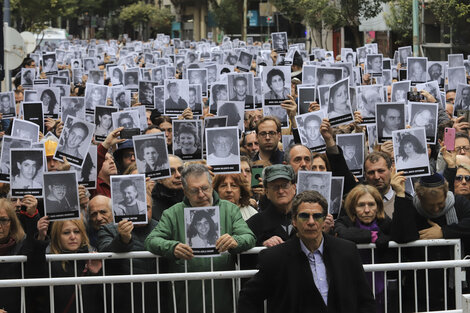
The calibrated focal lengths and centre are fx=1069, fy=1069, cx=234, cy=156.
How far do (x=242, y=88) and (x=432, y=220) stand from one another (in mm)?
6895

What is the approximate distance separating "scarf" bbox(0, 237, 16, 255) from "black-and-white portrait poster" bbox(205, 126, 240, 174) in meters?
1.91

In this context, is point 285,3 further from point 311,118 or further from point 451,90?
point 311,118

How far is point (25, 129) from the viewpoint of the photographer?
1033 centimetres

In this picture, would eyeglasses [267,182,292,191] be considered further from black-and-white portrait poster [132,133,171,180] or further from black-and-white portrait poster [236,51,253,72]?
black-and-white portrait poster [236,51,253,72]

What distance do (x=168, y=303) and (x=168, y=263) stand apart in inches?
10.8

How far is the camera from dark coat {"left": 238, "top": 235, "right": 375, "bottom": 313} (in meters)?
5.71

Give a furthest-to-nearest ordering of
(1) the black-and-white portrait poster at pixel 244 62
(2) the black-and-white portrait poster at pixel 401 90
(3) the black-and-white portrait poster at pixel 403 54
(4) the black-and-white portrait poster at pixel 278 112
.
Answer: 1. (3) the black-and-white portrait poster at pixel 403 54
2. (1) the black-and-white portrait poster at pixel 244 62
3. (2) the black-and-white portrait poster at pixel 401 90
4. (4) the black-and-white portrait poster at pixel 278 112

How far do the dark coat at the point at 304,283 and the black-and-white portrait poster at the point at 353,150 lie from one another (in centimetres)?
309

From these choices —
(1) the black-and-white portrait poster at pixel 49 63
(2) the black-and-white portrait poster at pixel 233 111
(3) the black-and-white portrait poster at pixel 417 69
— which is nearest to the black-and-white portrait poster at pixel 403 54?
(3) the black-and-white portrait poster at pixel 417 69

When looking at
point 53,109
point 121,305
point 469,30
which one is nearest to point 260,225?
point 121,305

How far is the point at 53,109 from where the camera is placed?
14656 millimetres

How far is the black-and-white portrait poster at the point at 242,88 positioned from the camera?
13.9 meters

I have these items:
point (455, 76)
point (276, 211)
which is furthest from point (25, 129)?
→ point (455, 76)

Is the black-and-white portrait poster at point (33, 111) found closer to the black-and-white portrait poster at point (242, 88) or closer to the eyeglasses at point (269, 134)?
the black-and-white portrait poster at point (242, 88)
